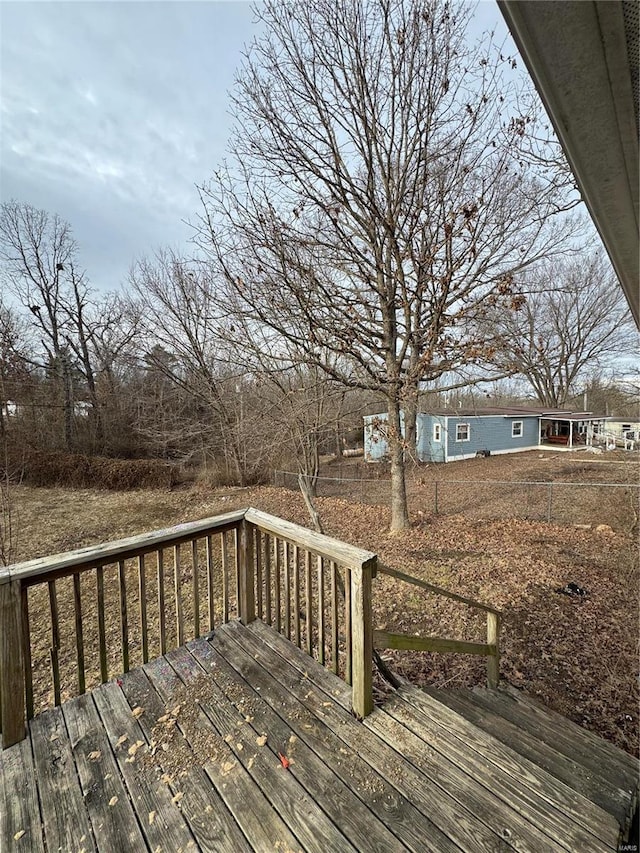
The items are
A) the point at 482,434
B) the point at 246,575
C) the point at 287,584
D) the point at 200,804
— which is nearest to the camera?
the point at 200,804

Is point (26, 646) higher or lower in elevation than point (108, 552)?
lower

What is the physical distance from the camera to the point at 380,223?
5.85 metres

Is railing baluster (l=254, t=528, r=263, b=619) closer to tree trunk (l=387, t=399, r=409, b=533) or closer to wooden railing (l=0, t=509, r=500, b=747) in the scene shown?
wooden railing (l=0, t=509, r=500, b=747)

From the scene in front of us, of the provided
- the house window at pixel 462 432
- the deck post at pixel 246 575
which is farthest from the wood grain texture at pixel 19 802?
the house window at pixel 462 432

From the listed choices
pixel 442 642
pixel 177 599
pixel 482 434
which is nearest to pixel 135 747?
pixel 177 599

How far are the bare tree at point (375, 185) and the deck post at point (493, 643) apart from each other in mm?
3549

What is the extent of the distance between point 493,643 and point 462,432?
16285 mm

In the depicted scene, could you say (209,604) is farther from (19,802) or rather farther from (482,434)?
(482,434)

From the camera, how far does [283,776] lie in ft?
5.20

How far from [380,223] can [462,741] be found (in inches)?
248

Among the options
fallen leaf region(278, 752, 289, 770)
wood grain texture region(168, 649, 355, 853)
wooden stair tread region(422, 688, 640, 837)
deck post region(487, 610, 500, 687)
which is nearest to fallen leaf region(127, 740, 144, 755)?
wood grain texture region(168, 649, 355, 853)

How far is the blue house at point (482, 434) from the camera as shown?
704 inches

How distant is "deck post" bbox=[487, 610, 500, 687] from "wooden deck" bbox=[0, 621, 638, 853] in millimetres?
746

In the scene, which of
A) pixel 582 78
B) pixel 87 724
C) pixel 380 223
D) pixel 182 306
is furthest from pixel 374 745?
pixel 182 306
